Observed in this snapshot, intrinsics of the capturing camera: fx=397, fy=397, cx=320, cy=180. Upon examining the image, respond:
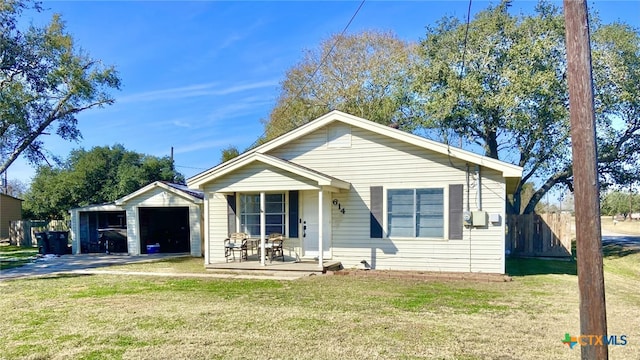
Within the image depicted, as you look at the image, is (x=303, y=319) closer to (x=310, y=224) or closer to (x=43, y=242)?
(x=310, y=224)

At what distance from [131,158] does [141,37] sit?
47.9ft

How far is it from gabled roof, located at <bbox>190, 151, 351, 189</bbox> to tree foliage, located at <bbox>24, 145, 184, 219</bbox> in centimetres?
1616

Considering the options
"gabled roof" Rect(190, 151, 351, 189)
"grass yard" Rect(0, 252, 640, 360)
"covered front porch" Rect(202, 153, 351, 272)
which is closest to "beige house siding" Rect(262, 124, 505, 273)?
"covered front porch" Rect(202, 153, 351, 272)

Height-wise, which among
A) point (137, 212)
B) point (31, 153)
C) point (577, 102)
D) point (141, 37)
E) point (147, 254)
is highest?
point (141, 37)

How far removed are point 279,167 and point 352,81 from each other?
14.4 m

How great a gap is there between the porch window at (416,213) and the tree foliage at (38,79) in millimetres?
14820

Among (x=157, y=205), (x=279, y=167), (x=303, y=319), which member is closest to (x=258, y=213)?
(x=279, y=167)

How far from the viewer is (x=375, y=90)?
73.3ft

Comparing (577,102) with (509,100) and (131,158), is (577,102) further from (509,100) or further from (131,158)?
(131,158)

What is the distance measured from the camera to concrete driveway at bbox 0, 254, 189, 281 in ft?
37.3

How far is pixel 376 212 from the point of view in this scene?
406 inches

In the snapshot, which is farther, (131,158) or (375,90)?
(131,158)

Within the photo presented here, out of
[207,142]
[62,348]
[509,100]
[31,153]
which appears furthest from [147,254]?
[207,142]

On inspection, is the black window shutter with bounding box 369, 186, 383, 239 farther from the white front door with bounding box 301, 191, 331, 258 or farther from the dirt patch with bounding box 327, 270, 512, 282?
the white front door with bounding box 301, 191, 331, 258
